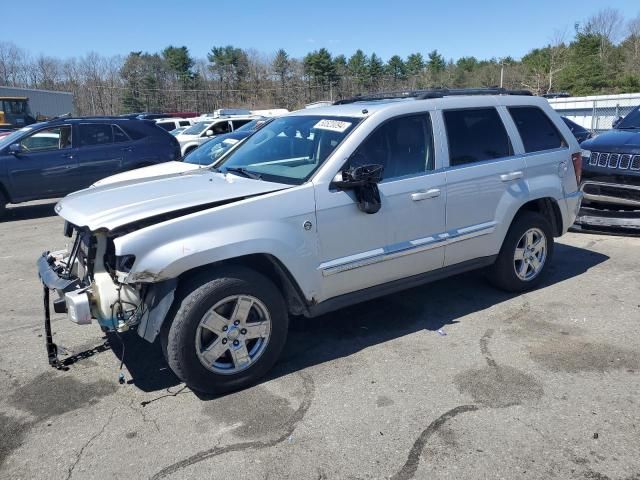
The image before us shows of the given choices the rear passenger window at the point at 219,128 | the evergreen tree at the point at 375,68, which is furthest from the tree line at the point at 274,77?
the rear passenger window at the point at 219,128

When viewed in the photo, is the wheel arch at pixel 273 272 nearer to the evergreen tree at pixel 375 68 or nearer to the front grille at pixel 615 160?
the front grille at pixel 615 160

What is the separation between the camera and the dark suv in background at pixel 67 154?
1047cm

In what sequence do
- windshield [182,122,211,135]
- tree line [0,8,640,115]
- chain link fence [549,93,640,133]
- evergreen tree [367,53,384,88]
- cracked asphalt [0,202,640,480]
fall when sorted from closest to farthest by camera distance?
cracked asphalt [0,202,640,480] → windshield [182,122,211,135] → chain link fence [549,93,640,133] → tree line [0,8,640,115] → evergreen tree [367,53,384,88]

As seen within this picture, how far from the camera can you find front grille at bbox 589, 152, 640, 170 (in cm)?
699

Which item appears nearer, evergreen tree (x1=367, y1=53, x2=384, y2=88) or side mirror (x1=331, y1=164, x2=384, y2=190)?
side mirror (x1=331, y1=164, x2=384, y2=190)

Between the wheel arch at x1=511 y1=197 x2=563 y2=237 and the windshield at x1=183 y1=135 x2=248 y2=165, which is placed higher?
the windshield at x1=183 y1=135 x2=248 y2=165

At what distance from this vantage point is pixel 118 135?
442 inches

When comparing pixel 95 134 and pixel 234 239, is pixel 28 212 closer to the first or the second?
pixel 95 134

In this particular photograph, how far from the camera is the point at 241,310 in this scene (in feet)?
11.9

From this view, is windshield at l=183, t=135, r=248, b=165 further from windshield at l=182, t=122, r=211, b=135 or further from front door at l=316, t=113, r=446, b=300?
windshield at l=182, t=122, r=211, b=135

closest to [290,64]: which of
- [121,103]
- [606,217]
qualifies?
[121,103]

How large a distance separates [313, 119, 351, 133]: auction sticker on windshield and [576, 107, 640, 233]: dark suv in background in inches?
180

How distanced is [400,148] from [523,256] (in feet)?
5.95

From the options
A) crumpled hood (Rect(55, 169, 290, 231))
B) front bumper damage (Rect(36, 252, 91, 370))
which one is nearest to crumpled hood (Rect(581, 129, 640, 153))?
crumpled hood (Rect(55, 169, 290, 231))
